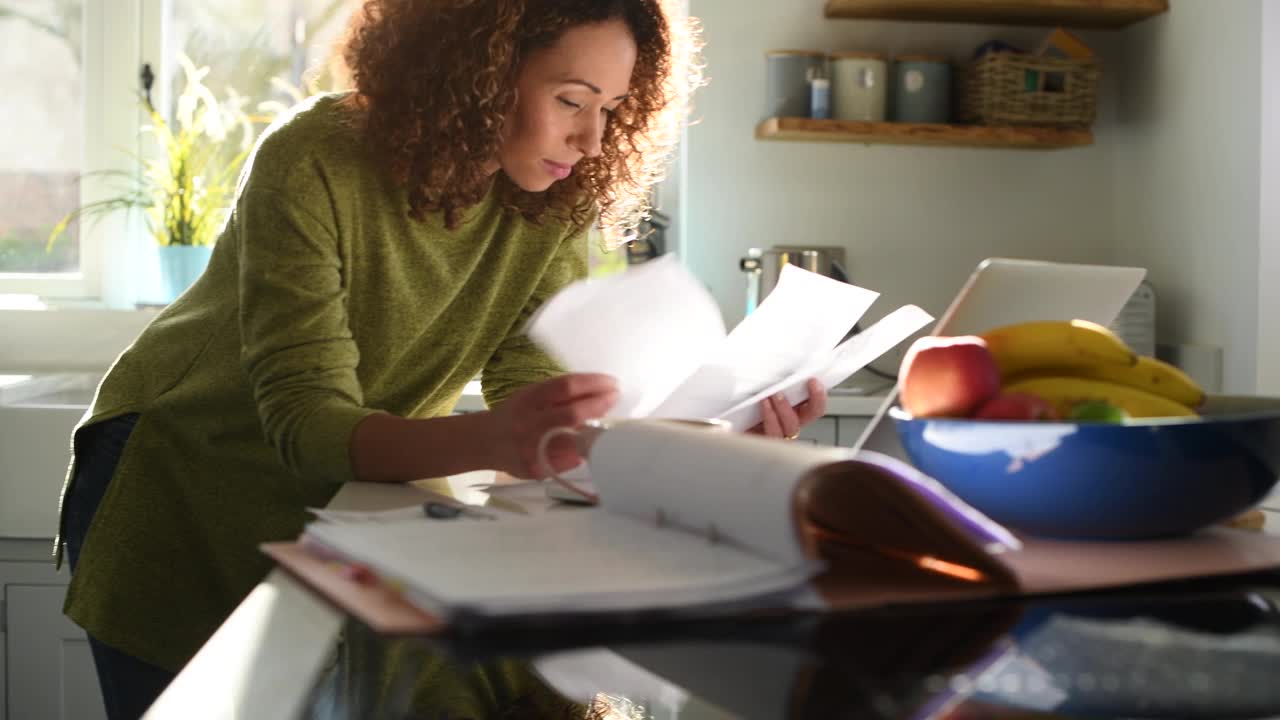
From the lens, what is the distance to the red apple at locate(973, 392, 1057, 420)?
0.77 metres

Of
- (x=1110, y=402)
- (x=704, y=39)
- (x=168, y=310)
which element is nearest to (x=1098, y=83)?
(x=704, y=39)

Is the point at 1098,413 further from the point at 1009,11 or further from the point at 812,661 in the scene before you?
the point at 1009,11

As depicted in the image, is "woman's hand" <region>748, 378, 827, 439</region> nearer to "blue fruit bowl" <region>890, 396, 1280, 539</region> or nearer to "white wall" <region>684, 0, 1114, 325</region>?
"blue fruit bowl" <region>890, 396, 1280, 539</region>

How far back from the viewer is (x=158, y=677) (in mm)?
1394

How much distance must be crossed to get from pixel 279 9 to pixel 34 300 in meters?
0.90

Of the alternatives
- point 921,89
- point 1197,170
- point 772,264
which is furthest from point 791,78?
point 1197,170

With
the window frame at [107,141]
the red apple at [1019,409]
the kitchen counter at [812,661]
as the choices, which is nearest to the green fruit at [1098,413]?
the red apple at [1019,409]

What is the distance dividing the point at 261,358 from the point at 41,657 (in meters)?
1.60

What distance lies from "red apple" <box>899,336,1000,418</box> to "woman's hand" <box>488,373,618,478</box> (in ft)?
0.97

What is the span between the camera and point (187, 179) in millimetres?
3119

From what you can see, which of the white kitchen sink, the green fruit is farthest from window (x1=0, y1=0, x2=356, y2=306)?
the green fruit

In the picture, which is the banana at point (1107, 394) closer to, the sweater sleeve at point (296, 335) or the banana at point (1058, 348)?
the banana at point (1058, 348)

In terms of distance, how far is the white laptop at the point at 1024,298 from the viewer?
0.98m

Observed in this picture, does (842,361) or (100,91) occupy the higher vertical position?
(100,91)
